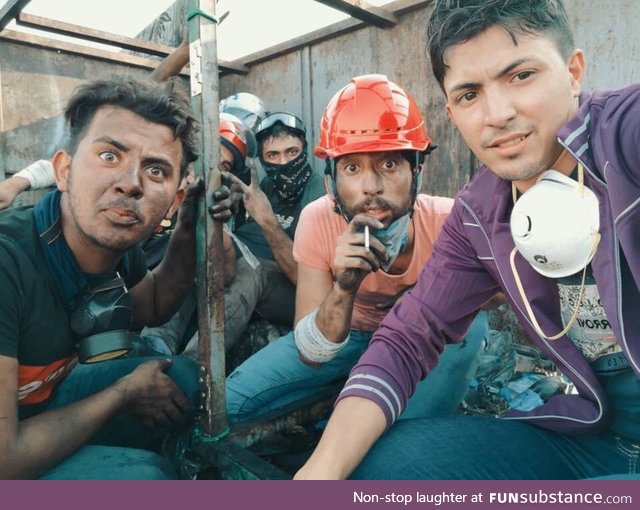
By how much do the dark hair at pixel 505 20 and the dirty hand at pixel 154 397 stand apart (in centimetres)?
166

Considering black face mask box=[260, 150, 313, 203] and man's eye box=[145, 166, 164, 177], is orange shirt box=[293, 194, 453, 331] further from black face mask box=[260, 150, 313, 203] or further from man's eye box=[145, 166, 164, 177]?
black face mask box=[260, 150, 313, 203]

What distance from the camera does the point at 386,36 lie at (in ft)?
14.9

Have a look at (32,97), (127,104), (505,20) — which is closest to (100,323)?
(127,104)

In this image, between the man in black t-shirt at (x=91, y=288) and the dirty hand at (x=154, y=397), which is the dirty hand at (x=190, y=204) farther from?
the dirty hand at (x=154, y=397)

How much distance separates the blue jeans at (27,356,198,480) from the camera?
172 centimetres

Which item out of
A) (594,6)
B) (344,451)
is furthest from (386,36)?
(344,451)

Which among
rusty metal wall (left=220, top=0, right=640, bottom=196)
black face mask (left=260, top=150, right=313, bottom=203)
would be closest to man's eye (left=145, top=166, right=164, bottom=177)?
black face mask (left=260, top=150, right=313, bottom=203)

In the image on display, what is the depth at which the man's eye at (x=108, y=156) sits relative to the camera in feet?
6.17

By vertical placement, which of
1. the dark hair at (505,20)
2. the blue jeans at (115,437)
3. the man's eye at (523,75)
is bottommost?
the blue jeans at (115,437)

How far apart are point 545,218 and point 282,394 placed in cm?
170

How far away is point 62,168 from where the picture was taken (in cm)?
197

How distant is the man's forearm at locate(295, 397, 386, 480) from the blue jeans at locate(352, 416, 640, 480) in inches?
2.6

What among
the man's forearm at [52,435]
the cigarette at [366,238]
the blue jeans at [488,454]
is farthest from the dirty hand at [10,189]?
the blue jeans at [488,454]

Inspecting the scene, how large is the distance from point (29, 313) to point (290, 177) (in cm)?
293
